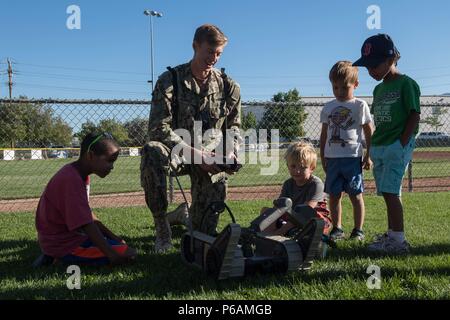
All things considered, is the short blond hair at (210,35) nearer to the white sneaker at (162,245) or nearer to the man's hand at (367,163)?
the white sneaker at (162,245)

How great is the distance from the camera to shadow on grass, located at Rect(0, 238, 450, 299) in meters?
2.71

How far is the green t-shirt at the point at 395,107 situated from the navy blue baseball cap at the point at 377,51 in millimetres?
221

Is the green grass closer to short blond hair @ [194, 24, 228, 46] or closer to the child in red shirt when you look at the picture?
the child in red shirt

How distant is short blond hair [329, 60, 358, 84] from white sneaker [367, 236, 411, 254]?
1560mm

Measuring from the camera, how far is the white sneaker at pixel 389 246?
366 cm

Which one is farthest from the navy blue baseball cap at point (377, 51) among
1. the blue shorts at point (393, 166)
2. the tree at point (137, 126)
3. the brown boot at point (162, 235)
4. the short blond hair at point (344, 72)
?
the tree at point (137, 126)

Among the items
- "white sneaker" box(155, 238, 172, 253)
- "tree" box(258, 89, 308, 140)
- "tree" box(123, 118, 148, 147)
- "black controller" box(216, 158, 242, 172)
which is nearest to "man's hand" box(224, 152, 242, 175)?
"black controller" box(216, 158, 242, 172)

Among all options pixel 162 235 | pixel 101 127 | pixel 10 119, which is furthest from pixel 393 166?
pixel 101 127

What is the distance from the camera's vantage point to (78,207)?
10.8 feet

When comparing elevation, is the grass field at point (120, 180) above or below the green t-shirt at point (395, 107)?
below

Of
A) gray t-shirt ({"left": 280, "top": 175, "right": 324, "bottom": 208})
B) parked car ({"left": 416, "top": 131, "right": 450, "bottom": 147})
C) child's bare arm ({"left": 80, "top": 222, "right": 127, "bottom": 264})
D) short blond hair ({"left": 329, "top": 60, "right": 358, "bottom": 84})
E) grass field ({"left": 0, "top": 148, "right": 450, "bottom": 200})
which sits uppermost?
short blond hair ({"left": 329, "top": 60, "right": 358, "bottom": 84})

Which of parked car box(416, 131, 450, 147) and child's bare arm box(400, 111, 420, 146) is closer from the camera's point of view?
child's bare arm box(400, 111, 420, 146)

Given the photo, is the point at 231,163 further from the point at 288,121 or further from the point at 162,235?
the point at 288,121
